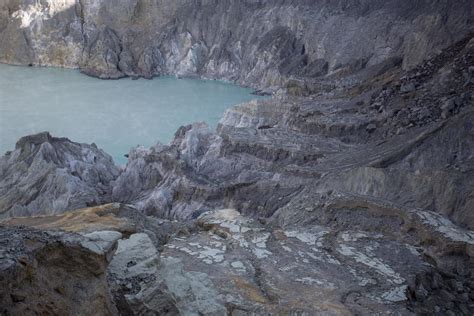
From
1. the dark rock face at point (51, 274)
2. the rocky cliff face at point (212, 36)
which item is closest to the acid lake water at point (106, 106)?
the rocky cliff face at point (212, 36)

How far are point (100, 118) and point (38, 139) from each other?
7.65 m

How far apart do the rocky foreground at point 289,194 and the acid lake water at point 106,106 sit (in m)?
2.87

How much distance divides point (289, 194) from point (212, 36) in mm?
22343

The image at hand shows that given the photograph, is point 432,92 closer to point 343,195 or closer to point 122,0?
point 343,195

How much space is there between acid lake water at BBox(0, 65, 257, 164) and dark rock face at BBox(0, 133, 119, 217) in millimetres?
2801

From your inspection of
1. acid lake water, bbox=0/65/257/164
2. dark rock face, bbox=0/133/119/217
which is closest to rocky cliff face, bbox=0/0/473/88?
acid lake water, bbox=0/65/257/164

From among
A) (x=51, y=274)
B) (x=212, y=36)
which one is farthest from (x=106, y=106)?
(x=51, y=274)

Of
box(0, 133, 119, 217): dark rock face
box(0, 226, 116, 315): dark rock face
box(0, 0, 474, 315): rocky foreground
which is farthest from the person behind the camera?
box(0, 133, 119, 217): dark rock face

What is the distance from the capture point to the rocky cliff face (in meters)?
24.3

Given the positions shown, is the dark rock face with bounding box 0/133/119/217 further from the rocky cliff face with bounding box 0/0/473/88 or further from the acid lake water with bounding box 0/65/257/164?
the rocky cliff face with bounding box 0/0/473/88

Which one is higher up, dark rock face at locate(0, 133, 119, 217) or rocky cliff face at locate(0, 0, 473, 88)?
rocky cliff face at locate(0, 0, 473, 88)

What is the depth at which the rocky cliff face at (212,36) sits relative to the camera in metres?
24.3

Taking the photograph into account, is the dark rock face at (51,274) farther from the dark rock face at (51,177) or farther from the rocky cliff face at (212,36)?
the rocky cliff face at (212,36)

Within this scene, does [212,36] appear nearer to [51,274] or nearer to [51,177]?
[51,177]
